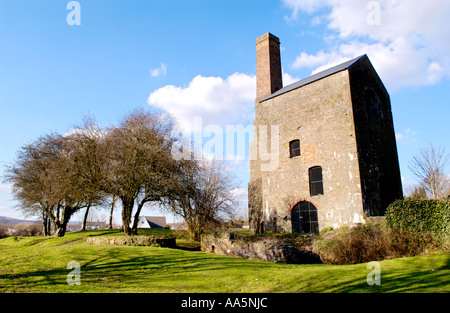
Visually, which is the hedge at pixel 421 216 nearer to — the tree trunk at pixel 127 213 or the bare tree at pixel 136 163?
the bare tree at pixel 136 163

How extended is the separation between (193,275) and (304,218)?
1284 cm

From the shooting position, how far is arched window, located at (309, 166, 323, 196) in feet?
62.2

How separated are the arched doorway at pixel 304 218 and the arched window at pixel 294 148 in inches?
139

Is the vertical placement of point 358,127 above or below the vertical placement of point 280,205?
above

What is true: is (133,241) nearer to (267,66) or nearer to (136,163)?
(136,163)

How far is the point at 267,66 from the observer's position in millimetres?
26344

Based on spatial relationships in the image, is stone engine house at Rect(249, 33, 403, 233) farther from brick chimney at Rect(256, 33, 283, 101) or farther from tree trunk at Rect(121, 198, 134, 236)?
tree trunk at Rect(121, 198, 134, 236)

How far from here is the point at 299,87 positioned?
21.3 meters

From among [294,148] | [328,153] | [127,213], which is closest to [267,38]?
[294,148]

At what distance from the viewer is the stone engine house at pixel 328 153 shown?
17.7 m

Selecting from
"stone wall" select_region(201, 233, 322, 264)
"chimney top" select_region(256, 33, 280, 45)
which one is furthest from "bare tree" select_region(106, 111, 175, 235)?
"chimney top" select_region(256, 33, 280, 45)
